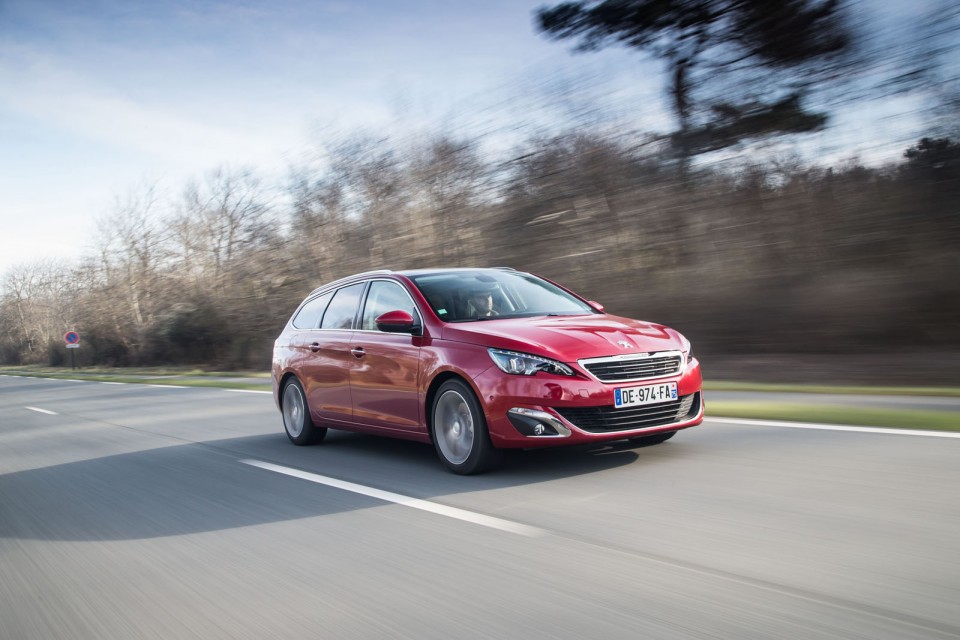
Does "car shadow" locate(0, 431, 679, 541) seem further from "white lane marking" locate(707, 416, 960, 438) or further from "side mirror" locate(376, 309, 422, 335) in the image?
"white lane marking" locate(707, 416, 960, 438)

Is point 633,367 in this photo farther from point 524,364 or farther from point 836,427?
point 836,427

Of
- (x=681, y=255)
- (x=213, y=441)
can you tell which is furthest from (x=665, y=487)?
(x=681, y=255)

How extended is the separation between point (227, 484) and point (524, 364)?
260cm

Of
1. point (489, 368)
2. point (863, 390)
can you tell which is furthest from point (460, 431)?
point (863, 390)

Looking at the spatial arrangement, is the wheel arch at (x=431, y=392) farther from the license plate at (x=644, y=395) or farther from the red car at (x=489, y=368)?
the license plate at (x=644, y=395)

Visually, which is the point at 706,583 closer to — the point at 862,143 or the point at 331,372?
the point at 331,372

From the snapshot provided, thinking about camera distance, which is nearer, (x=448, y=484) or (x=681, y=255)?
(x=448, y=484)

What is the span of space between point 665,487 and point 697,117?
47.1ft

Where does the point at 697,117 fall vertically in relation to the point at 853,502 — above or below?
above

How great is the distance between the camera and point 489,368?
6.08 meters

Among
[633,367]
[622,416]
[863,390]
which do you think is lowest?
[863,390]

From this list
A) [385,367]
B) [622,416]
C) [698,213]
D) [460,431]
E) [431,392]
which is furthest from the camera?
[698,213]

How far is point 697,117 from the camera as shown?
60.8 feet

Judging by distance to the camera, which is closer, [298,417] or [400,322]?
[400,322]
